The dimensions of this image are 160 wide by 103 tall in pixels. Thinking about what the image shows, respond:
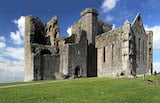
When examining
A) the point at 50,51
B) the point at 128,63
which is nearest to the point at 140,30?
the point at 128,63

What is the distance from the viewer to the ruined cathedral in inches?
1810

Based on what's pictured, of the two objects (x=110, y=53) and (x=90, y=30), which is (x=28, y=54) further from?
(x=110, y=53)

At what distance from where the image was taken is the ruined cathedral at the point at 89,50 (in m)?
46.0

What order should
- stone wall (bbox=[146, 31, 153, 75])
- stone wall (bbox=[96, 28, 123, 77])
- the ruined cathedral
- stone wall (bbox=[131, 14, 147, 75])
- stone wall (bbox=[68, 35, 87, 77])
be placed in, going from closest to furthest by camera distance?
1. the ruined cathedral
2. stone wall (bbox=[96, 28, 123, 77])
3. stone wall (bbox=[131, 14, 147, 75])
4. stone wall (bbox=[68, 35, 87, 77])
5. stone wall (bbox=[146, 31, 153, 75])

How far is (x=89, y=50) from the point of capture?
2149 inches

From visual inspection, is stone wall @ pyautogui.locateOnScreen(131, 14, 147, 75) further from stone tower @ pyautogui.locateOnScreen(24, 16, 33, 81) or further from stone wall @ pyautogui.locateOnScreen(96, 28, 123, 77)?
stone tower @ pyautogui.locateOnScreen(24, 16, 33, 81)

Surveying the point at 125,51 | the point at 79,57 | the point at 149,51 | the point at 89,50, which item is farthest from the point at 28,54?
the point at 149,51

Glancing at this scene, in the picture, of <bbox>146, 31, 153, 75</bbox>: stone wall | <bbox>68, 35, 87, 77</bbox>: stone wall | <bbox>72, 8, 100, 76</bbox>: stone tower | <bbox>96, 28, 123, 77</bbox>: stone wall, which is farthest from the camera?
<bbox>72, 8, 100, 76</bbox>: stone tower

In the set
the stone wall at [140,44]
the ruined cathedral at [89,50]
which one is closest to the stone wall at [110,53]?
the ruined cathedral at [89,50]

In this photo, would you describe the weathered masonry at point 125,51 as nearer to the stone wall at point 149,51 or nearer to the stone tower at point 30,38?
the stone wall at point 149,51

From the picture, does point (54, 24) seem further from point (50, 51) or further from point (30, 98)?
→ point (30, 98)

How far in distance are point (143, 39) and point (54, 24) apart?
63.0ft

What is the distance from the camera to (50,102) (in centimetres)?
1908

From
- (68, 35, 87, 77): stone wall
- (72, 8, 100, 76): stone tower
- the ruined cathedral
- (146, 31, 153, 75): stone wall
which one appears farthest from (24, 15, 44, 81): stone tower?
(146, 31, 153, 75): stone wall
